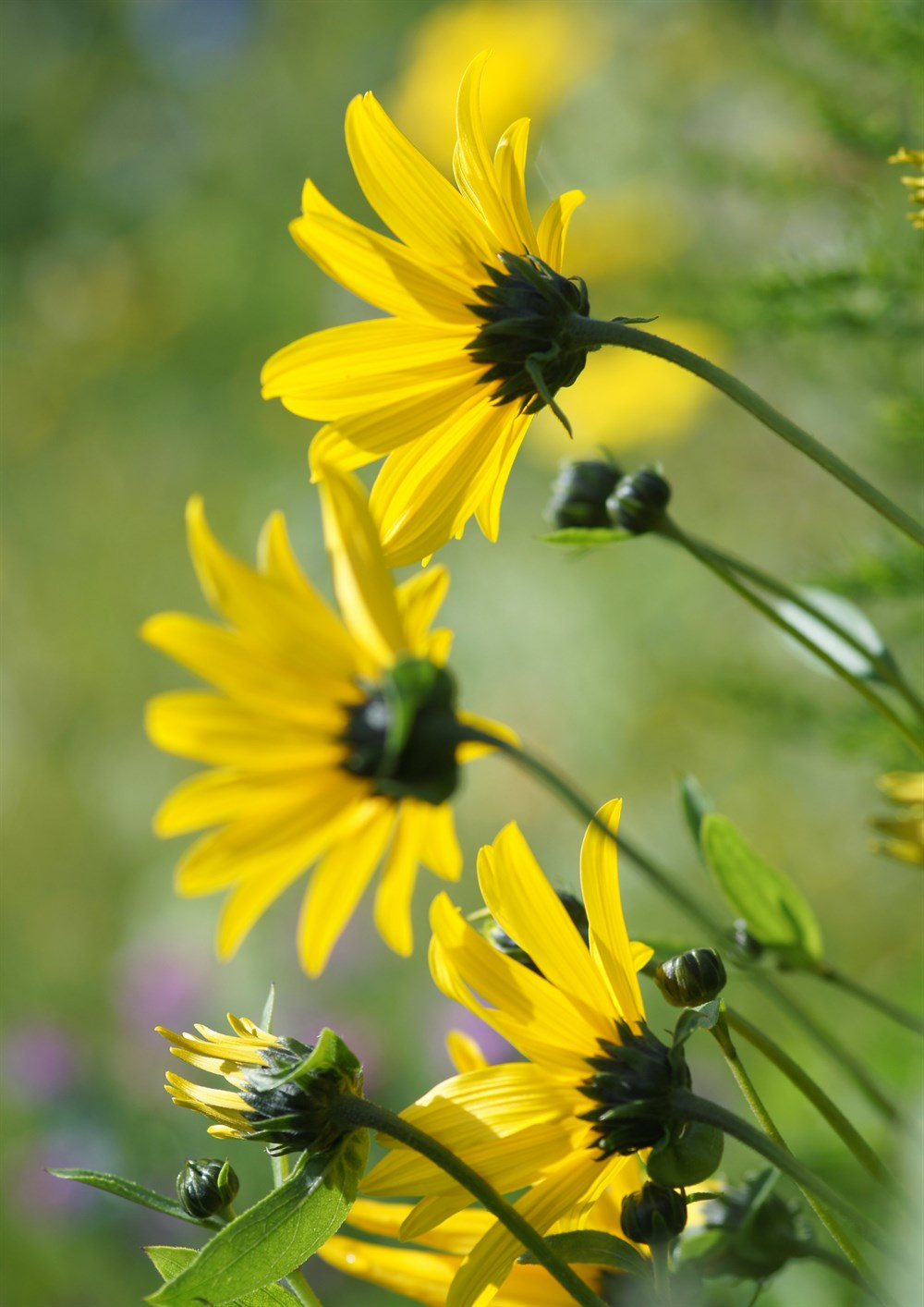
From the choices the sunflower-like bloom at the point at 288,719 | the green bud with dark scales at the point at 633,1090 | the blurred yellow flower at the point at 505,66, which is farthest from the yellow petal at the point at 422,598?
the blurred yellow flower at the point at 505,66

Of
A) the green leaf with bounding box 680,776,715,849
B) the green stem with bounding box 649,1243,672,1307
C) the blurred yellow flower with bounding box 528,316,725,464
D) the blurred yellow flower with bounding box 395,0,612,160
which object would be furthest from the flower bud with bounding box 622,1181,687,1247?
the blurred yellow flower with bounding box 395,0,612,160

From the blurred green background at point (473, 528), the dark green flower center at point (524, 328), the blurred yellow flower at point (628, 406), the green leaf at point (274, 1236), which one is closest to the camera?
the green leaf at point (274, 1236)

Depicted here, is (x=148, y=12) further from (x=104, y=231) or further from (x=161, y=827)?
(x=161, y=827)

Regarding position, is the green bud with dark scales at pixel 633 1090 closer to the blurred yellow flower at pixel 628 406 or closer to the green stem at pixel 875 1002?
the green stem at pixel 875 1002

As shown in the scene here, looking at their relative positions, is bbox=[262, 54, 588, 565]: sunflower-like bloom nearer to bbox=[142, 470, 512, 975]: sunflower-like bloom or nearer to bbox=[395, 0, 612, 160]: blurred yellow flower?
bbox=[142, 470, 512, 975]: sunflower-like bloom

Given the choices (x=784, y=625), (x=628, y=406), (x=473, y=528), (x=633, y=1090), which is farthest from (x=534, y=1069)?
(x=473, y=528)

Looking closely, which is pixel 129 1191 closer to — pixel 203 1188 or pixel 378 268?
pixel 203 1188
